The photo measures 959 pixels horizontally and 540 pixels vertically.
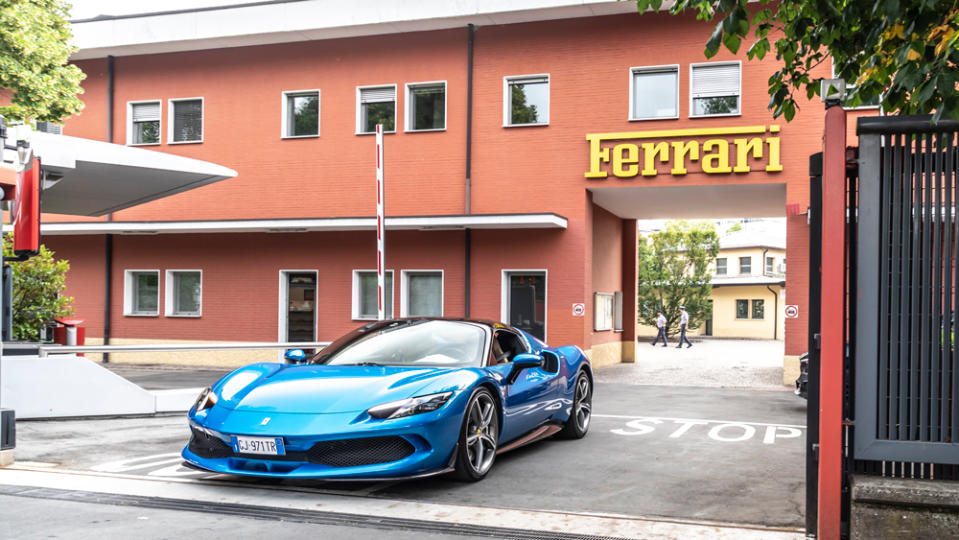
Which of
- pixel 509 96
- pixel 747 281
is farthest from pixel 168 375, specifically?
pixel 747 281

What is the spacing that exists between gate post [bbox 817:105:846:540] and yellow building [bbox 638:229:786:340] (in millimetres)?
44967

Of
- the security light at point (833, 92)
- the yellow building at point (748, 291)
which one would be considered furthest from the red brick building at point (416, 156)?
the yellow building at point (748, 291)

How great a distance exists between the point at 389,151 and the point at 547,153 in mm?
3685

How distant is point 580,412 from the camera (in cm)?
944

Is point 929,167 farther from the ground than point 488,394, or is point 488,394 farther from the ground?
point 929,167

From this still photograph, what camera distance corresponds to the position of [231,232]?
21031 mm

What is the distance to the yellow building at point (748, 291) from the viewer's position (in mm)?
51719

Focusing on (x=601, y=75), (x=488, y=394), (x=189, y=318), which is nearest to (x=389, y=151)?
(x=601, y=75)

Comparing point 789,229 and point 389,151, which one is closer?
point 789,229

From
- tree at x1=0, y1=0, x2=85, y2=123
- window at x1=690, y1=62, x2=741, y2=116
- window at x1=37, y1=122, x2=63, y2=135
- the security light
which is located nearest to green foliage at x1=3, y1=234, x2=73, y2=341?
window at x1=37, y1=122, x2=63, y2=135

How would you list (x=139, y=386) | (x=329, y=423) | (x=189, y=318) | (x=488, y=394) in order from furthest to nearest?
(x=189, y=318), (x=139, y=386), (x=488, y=394), (x=329, y=423)

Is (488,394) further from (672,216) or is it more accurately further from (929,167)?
(672,216)

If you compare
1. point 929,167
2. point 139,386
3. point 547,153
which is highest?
point 547,153

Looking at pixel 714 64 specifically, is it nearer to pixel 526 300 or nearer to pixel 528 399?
pixel 526 300
